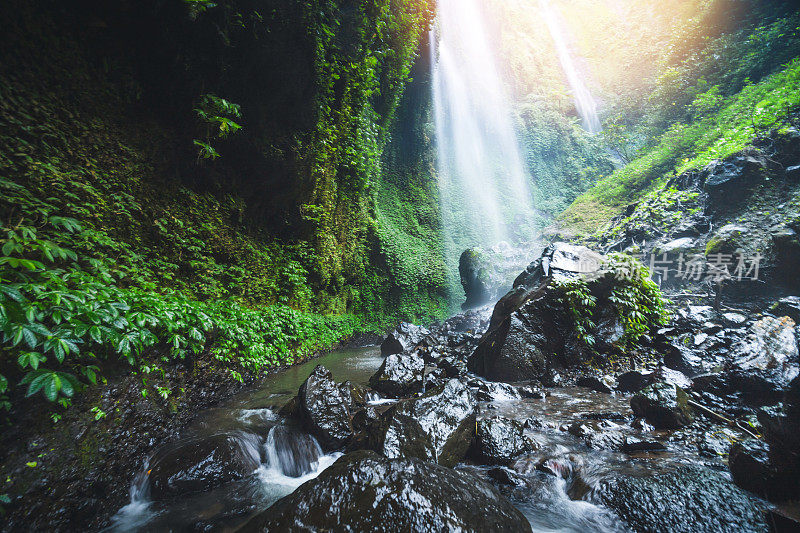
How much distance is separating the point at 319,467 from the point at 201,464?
1208 mm

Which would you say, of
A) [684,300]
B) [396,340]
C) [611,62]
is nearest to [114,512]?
[396,340]

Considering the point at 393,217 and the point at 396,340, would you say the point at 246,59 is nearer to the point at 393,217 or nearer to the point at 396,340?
the point at 396,340

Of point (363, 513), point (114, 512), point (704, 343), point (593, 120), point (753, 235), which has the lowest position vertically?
point (114, 512)

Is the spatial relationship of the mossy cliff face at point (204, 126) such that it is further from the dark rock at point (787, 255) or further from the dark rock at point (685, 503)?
the dark rock at point (787, 255)

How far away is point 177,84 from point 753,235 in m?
13.7

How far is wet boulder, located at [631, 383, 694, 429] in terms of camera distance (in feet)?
10.3

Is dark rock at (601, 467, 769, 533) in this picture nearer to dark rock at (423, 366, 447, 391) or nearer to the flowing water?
the flowing water

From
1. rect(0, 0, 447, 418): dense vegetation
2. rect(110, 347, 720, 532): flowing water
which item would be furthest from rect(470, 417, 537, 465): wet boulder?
rect(0, 0, 447, 418): dense vegetation

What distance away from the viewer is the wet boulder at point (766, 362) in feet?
11.0

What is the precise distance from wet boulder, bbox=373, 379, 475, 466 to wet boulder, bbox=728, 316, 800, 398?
340cm

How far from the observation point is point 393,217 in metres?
15.1

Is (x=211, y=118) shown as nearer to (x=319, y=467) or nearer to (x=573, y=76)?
(x=319, y=467)

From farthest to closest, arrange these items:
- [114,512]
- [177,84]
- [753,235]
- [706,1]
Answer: [706,1]
[753,235]
[177,84]
[114,512]

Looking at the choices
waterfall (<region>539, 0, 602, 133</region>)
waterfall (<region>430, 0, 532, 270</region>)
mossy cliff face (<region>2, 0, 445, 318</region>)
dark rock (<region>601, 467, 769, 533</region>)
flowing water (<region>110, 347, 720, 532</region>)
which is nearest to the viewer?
dark rock (<region>601, 467, 769, 533</region>)
